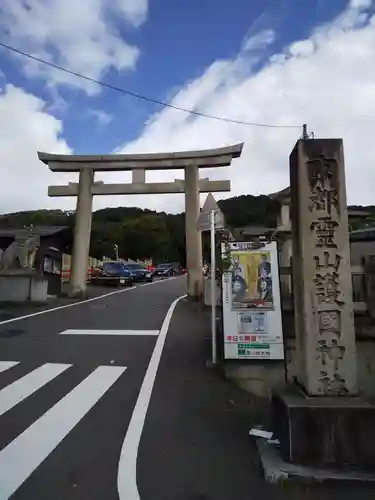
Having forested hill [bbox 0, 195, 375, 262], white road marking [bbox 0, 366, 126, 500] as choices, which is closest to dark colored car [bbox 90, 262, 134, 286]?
forested hill [bbox 0, 195, 375, 262]

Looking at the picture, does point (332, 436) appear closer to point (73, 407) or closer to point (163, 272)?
point (73, 407)

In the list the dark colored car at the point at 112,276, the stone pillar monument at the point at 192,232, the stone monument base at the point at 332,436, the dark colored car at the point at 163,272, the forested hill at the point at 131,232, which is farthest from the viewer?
the forested hill at the point at 131,232

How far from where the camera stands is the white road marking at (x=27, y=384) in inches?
232

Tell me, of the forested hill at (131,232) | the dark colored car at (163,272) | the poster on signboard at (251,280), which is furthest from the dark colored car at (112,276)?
the poster on signboard at (251,280)

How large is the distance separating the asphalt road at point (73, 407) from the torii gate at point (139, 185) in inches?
349

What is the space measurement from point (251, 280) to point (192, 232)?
1337 centimetres

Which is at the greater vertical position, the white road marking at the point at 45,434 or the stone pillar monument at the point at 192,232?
the stone pillar monument at the point at 192,232

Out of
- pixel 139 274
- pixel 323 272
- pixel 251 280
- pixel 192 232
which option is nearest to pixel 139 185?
pixel 192 232

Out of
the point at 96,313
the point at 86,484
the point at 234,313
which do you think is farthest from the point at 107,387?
the point at 96,313

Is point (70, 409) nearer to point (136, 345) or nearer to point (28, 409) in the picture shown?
point (28, 409)

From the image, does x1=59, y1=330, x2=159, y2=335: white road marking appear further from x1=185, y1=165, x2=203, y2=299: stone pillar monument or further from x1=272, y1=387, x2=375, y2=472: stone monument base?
x1=185, y1=165, x2=203, y2=299: stone pillar monument

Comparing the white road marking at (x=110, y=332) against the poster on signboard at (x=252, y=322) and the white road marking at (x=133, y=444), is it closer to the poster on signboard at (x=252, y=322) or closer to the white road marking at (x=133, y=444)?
the white road marking at (x=133, y=444)

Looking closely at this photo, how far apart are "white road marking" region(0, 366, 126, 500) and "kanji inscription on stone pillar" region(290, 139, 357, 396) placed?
2.77 meters

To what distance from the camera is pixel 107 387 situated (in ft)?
21.9
